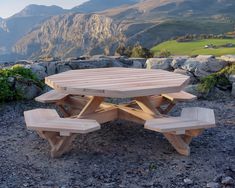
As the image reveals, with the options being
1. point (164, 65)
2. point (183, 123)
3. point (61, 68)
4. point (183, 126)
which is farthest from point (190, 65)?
point (183, 126)

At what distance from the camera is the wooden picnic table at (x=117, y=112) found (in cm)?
448

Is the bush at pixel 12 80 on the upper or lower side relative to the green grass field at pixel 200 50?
upper

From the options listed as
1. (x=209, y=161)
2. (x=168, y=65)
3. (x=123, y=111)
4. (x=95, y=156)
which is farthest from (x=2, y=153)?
(x=168, y=65)

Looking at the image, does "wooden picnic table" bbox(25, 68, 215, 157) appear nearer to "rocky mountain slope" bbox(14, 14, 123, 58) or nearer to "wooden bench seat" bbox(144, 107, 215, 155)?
"wooden bench seat" bbox(144, 107, 215, 155)

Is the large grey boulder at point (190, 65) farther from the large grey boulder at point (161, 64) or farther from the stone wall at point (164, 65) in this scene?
the large grey boulder at point (161, 64)

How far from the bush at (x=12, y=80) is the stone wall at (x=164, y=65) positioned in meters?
0.53

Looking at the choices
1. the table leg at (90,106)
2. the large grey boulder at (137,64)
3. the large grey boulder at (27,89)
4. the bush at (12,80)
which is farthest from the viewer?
the large grey boulder at (137,64)

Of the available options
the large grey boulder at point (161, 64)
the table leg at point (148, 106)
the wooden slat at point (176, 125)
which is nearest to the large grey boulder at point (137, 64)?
the large grey boulder at point (161, 64)

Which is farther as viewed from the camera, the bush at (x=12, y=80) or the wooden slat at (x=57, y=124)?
the bush at (x=12, y=80)

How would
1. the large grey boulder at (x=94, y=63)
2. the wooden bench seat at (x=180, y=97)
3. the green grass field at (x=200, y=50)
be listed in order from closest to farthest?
1. the wooden bench seat at (x=180, y=97)
2. the large grey boulder at (x=94, y=63)
3. the green grass field at (x=200, y=50)

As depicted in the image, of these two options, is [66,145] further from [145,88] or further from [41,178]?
[145,88]

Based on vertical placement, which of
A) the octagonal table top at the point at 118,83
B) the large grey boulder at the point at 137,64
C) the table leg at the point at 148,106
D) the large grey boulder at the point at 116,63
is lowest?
the large grey boulder at the point at 137,64

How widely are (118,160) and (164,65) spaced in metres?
4.90

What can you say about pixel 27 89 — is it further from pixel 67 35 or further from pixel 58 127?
pixel 67 35
